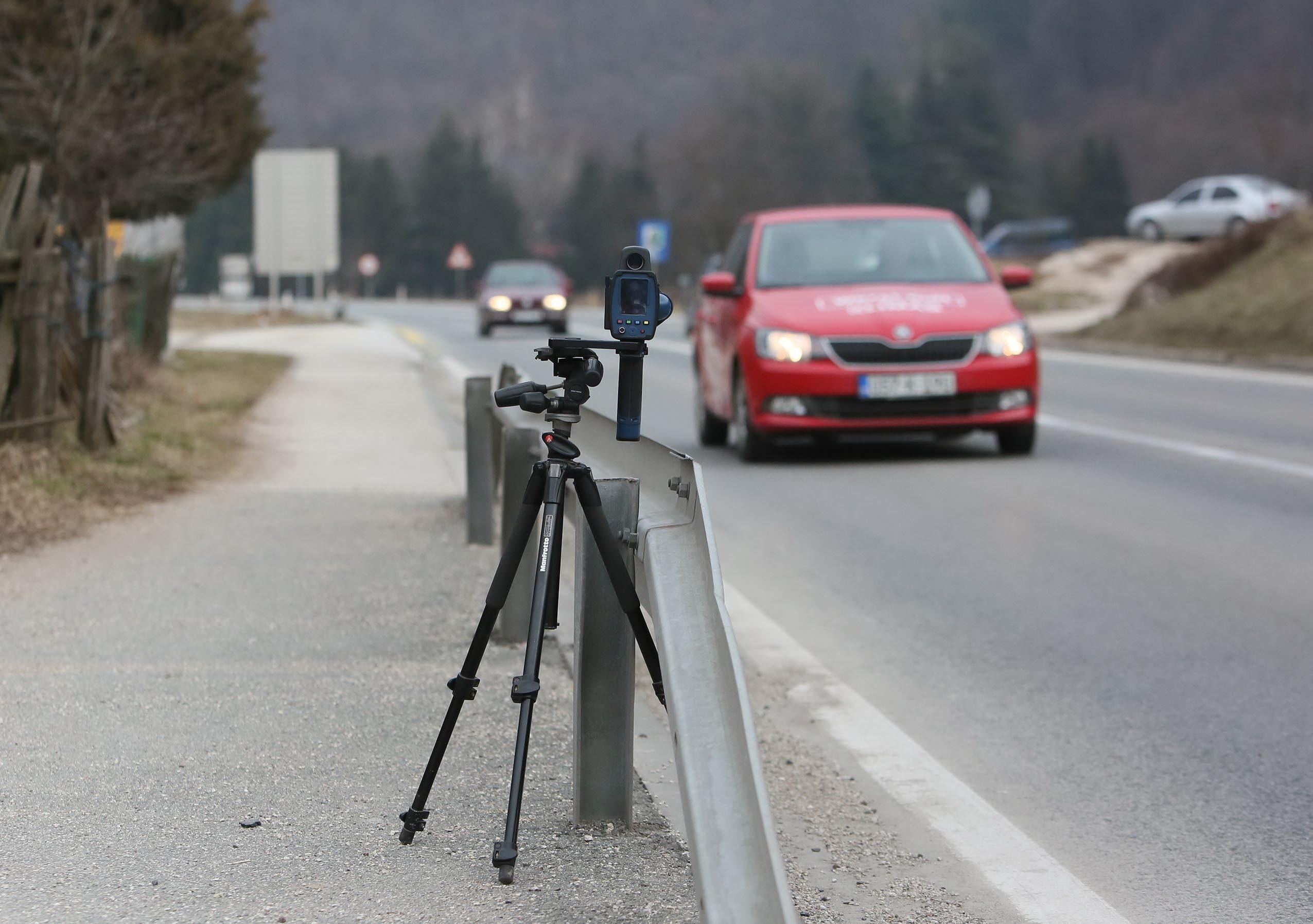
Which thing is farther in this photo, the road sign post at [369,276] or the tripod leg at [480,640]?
the road sign post at [369,276]

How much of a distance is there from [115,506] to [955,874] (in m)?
6.74

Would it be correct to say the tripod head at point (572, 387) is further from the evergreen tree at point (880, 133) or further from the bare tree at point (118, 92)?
the evergreen tree at point (880, 133)

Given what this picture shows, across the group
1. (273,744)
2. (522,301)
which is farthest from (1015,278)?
(522,301)

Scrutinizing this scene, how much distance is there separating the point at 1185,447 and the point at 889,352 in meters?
2.68

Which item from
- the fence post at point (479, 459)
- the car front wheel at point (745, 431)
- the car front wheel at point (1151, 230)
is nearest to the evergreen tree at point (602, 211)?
the car front wheel at point (1151, 230)

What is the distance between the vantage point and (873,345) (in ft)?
39.8

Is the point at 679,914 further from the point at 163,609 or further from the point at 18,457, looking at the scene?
the point at 18,457

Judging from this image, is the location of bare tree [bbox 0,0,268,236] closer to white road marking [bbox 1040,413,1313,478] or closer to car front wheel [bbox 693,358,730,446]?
car front wheel [bbox 693,358,730,446]

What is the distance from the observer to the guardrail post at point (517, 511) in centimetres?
608

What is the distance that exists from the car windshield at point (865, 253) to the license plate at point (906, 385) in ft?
3.35

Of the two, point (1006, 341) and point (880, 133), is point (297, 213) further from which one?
point (880, 133)

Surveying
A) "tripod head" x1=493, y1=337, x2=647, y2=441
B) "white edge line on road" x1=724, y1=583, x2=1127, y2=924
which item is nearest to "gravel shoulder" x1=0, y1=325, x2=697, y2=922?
"white edge line on road" x1=724, y1=583, x2=1127, y2=924

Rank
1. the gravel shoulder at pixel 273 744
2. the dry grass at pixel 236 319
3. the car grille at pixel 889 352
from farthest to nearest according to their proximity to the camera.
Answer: the dry grass at pixel 236 319, the car grille at pixel 889 352, the gravel shoulder at pixel 273 744

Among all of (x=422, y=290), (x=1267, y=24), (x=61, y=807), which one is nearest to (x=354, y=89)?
(x=422, y=290)
